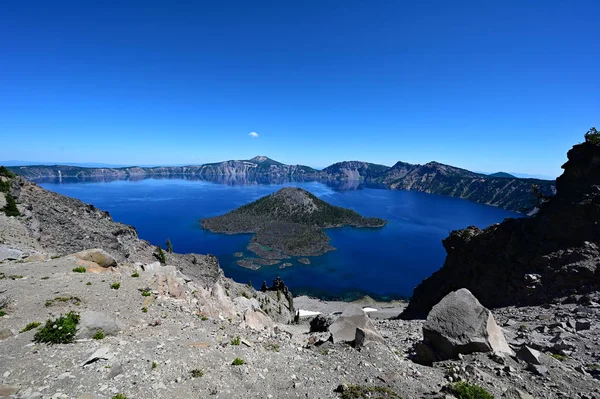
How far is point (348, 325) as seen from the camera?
17266 millimetres

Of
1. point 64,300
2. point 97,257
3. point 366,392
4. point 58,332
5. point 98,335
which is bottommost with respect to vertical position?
point 366,392

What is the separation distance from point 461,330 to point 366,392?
22.6 feet

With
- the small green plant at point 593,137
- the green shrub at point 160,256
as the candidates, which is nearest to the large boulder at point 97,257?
the green shrub at point 160,256

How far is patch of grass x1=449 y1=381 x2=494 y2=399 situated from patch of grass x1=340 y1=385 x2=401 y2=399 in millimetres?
2219

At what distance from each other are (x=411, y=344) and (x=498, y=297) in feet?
68.4

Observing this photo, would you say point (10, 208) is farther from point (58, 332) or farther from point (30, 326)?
point (58, 332)

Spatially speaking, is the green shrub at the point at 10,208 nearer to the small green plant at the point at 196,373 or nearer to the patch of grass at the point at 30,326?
the patch of grass at the point at 30,326

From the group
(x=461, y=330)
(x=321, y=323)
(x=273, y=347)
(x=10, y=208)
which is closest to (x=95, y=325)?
(x=273, y=347)

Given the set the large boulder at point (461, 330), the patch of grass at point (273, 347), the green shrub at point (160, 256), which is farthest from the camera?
the green shrub at point (160, 256)

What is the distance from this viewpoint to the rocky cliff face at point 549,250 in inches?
1001

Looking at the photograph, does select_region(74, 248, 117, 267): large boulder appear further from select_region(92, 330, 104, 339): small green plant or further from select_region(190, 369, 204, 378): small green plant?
select_region(190, 369, 204, 378): small green plant

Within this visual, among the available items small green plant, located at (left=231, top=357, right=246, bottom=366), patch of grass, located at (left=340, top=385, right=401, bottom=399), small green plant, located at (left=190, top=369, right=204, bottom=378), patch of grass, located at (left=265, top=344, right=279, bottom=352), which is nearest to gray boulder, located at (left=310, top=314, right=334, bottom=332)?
patch of grass, located at (left=265, top=344, right=279, bottom=352)

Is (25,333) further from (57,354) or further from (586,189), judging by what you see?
(586,189)

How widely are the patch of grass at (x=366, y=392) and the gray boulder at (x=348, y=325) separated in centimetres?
502
